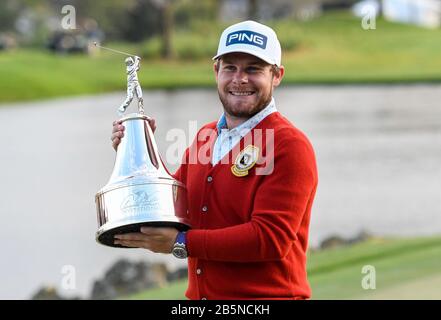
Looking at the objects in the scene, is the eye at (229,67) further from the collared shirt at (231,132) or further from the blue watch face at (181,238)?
the blue watch face at (181,238)

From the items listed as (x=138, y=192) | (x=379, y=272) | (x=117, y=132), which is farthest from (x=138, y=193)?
(x=379, y=272)

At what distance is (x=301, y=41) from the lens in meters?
46.6

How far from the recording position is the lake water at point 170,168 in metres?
12.2

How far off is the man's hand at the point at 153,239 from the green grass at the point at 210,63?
106ft

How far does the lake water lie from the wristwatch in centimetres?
102

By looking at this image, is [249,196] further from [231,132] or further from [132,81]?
[132,81]

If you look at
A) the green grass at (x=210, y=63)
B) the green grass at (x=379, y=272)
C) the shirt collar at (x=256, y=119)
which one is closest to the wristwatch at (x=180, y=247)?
the shirt collar at (x=256, y=119)

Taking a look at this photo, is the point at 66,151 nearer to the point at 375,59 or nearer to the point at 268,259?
the point at 268,259

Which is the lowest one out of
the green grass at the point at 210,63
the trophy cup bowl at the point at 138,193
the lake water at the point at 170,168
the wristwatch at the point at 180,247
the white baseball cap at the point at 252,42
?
the wristwatch at the point at 180,247

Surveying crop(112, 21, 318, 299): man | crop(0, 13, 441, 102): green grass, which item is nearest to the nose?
crop(112, 21, 318, 299): man

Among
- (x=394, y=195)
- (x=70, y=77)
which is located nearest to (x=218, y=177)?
(x=394, y=195)

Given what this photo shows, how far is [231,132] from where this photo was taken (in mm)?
3172

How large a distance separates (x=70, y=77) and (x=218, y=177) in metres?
37.6

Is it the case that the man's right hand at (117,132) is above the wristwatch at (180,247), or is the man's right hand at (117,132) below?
above
